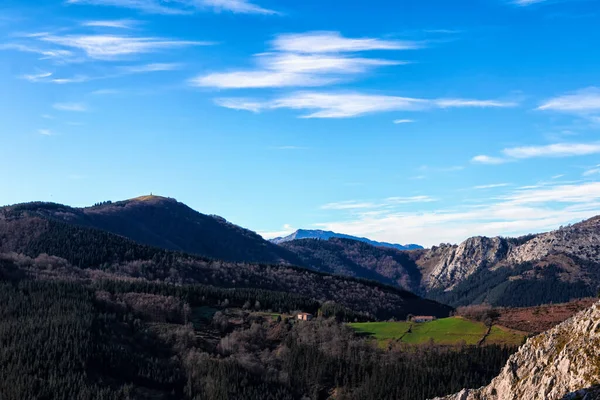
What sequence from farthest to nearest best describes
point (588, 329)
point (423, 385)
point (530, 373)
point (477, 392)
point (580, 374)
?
point (423, 385) < point (477, 392) < point (530, 373) < point (588, 329) < point (580, 374)

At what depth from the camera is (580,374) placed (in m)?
42.8

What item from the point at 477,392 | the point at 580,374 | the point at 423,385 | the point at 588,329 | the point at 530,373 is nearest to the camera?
the point at 580,374

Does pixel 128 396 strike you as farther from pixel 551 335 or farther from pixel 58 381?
pixel 551 335

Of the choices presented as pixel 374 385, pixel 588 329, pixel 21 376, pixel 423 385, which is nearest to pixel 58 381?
pixel 21 376

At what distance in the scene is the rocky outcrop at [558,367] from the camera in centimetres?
4244

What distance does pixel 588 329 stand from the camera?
45969 millimetres

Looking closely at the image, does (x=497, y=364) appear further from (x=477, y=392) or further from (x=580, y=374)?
(x=580, y=374)

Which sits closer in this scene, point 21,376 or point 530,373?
point 530,373

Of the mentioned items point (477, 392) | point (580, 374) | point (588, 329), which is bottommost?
point (477, 392)

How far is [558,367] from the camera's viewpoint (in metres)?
45.8

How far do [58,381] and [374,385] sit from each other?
104 m

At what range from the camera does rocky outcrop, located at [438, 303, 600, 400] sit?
42438 millimetres

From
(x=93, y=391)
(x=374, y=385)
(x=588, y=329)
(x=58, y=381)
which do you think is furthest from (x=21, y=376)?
(x=588, y=329)

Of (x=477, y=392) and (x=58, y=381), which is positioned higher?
(x=477, y=392)
